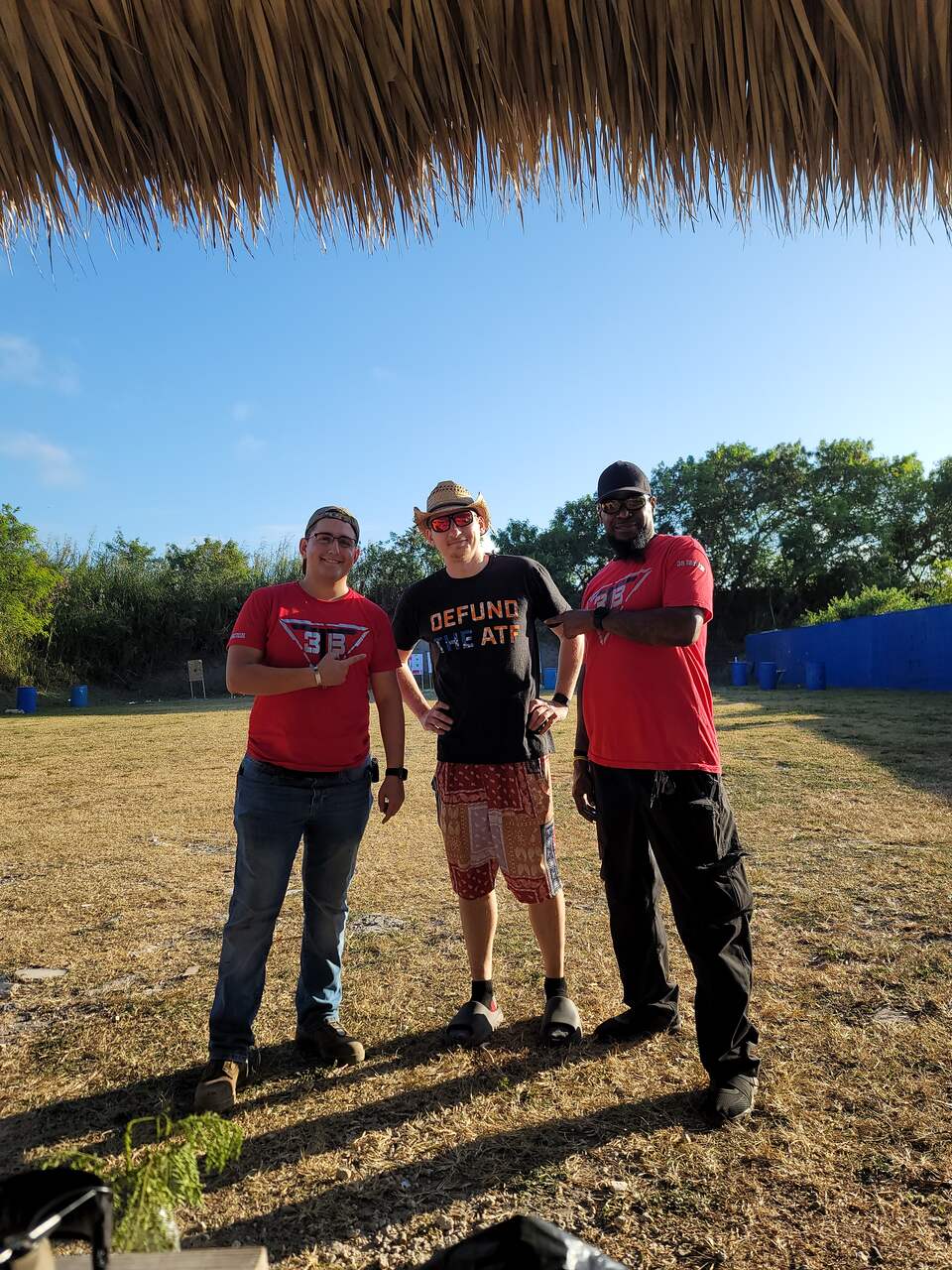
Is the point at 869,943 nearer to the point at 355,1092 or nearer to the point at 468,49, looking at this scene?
the point at 355,1092

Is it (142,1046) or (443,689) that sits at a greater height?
(443,689)

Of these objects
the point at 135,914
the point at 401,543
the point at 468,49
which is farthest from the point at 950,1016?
the point at 401,543

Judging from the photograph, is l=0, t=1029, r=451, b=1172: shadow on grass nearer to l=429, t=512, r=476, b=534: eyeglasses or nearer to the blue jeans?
the blue jeans

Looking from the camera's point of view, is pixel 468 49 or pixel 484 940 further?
pixel 484 940

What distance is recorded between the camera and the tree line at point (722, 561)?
1297 inches

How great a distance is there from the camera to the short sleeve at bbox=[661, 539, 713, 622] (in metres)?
2.51

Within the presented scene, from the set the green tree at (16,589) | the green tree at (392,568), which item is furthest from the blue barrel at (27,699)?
the green tree at (392,568)

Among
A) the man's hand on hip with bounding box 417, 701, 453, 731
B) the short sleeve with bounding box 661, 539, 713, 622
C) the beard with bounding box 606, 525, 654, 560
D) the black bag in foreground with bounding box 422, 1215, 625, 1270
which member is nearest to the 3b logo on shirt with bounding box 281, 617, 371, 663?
the man's hand on hip with bounding box 417, 701, 453, 731

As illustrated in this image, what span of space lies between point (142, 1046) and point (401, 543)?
124 ft

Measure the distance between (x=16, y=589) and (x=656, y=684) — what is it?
98.5ft

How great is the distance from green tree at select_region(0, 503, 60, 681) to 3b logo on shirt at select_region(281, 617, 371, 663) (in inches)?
1102

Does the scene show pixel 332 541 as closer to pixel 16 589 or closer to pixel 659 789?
pixel 659 789

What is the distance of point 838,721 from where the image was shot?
41.2 ft

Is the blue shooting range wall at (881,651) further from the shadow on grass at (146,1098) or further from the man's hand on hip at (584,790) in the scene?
the shadow on grass at (146,1098)
